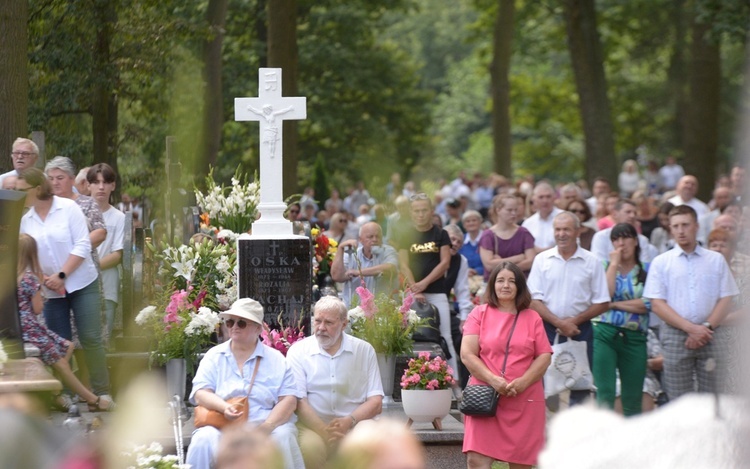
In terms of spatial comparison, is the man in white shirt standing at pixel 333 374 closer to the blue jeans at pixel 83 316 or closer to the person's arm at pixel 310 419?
the person's arm at pixel 310 419

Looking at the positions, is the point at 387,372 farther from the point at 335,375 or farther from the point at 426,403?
the point at 335,375

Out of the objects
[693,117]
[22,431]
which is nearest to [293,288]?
[22,431]

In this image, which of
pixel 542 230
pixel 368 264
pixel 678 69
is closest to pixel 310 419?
pixel 368 264

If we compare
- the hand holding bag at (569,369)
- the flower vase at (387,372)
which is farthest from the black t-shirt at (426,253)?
the hand holding bag at (569,369)

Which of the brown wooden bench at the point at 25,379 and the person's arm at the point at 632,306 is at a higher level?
the brown wooden bench at the point at 25,379

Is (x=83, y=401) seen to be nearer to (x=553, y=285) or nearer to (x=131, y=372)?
(x=131, y=372)

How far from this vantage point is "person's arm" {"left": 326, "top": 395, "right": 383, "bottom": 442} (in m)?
8.98

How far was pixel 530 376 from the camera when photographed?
9.00 meters

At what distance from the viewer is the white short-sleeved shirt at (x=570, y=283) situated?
450 inches

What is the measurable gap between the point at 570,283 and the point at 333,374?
115 inches

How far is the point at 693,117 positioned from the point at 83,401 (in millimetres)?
20627

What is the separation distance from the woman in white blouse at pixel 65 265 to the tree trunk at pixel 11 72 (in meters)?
3.19

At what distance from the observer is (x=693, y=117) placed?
95.7 feet

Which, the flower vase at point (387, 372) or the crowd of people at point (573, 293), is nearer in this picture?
the crowd of people at point (573, 293)
